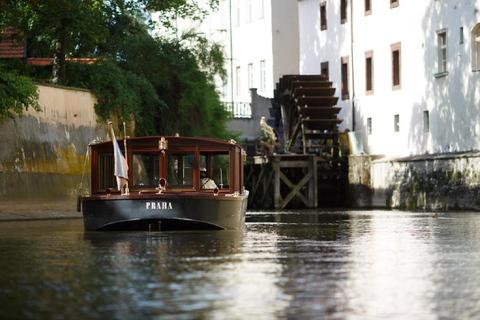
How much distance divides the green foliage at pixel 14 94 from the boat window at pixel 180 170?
9.44 m

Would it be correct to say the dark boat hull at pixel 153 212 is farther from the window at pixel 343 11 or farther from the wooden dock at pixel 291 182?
the window at pixel 343 11

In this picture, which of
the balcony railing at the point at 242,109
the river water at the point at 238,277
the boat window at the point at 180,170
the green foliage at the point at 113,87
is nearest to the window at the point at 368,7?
the balcony railing at the point at 242,109

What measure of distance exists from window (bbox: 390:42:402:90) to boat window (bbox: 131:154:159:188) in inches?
1133

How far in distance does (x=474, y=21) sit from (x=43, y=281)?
3619cm

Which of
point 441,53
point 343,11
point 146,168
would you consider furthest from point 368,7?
point 146,168

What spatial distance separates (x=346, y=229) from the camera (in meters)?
29.5

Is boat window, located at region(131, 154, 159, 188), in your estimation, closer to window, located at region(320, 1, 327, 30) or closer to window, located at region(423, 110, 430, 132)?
window, located at region(423, 110, 430, 132)

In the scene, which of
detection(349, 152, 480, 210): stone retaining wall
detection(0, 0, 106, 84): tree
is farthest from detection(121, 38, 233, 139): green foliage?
detection(349, 152, 480, 210): stone retaining wall

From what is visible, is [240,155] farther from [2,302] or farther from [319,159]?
[319,159]

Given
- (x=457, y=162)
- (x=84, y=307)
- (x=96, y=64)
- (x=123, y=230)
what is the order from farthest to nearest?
(x=457, y=162)
(x=96, y=64)
(x=123, y=230)
(x=84, y=307)

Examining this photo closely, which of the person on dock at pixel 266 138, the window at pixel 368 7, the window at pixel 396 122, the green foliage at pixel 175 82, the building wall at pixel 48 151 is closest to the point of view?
the building wall at pixel 48 151

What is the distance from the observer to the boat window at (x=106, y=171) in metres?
29.0

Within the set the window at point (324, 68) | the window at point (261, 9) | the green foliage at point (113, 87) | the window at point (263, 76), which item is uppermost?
the window at point (261, 9)

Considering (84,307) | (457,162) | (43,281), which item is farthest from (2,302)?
(457,162)
